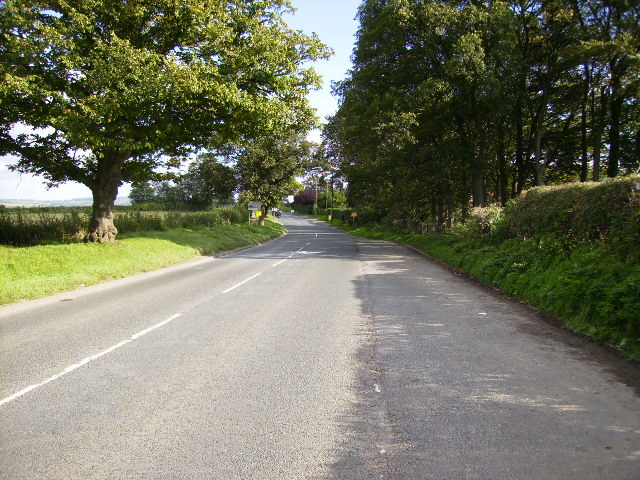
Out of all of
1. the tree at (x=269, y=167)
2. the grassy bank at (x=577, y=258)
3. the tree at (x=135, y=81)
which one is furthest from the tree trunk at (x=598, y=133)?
the tree at (x=269, y=167)

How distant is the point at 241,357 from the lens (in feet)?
18.8

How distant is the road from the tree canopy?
17.4m

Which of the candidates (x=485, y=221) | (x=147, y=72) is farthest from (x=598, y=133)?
(x=147, y=72)

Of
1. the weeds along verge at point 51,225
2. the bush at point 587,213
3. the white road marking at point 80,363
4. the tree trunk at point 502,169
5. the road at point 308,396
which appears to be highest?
the tree trunk at point 502,169

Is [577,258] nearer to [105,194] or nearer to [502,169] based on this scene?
[105,194]

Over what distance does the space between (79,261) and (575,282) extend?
13.7 metres

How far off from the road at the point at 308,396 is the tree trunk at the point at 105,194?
384 inches

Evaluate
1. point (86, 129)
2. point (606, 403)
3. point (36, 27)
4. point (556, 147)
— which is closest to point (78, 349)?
point (606, 403)

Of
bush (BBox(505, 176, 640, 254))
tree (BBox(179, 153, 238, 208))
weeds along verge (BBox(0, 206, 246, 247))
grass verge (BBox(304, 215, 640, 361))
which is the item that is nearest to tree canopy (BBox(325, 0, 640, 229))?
bush (BBox(505, 176, 640, 254))

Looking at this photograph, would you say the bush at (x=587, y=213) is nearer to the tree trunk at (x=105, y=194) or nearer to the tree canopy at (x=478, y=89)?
the tree canopy at (x=478, y=89)

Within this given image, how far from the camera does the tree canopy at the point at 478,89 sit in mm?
22156

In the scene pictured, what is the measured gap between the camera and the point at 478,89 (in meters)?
23.0

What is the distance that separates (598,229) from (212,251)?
19.1 m

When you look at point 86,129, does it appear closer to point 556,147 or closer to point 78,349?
point 78,349
